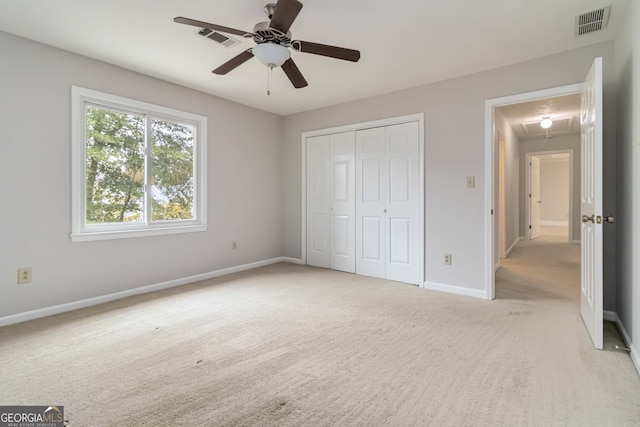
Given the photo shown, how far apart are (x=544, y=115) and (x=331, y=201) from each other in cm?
398

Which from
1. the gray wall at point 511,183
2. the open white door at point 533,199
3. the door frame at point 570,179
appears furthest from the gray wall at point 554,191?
the gray wall at point 511,183

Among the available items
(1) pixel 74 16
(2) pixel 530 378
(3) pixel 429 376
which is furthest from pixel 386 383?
(1) pixel 74 16

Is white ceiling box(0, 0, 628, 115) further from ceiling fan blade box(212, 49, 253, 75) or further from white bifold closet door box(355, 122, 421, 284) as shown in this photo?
white bifold closet door box(355, 122, 421, 284)

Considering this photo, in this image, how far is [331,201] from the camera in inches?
193

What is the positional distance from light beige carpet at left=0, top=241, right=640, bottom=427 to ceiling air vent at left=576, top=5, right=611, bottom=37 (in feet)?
8.17

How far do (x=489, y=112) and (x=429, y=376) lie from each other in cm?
284

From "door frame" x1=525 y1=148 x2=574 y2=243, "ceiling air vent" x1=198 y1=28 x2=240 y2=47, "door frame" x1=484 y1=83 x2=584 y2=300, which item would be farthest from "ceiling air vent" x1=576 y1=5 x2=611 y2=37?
"door frame" x1=525 y1=148 x2=574 y2=243

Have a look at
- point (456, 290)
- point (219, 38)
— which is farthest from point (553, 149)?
point (219, 38)

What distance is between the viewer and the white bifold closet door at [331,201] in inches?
184

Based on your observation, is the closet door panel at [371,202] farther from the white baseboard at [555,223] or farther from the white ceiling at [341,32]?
the white baseboard at [555,223]

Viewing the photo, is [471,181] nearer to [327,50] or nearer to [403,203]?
[403,203]

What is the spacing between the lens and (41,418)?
157cm

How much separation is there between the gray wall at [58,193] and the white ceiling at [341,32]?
21 cm

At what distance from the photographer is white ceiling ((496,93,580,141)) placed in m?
4.55
